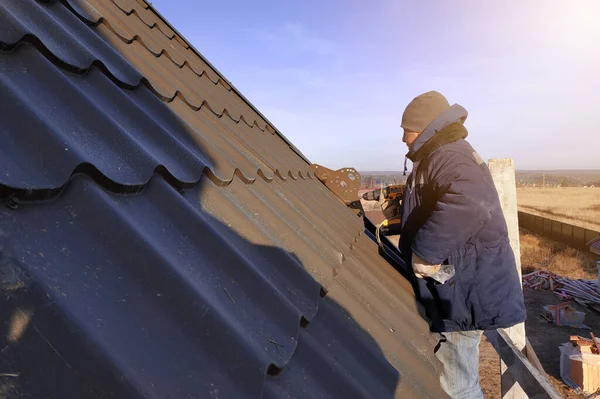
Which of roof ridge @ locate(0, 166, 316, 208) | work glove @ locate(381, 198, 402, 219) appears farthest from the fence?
roof ridge @ locate(0, 166, 316, 208)

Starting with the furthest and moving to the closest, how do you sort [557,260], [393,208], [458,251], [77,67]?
1. [557,260]
2. [393,208]
3. [458,251]
4. [77,67]

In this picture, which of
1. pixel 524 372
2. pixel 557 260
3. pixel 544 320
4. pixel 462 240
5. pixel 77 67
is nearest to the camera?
pixel 77 67

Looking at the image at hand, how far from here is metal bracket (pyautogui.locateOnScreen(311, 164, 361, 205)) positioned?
13.9ft

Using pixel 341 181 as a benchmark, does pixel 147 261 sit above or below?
below

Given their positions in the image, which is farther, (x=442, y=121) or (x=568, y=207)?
(x=568, y=207)

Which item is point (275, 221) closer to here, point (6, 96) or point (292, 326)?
point (292, 326)

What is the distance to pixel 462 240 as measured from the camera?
2422 millimetres

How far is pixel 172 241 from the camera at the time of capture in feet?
3.73

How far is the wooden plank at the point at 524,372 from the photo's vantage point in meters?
A: 2.70

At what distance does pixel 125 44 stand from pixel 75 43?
2.62ft

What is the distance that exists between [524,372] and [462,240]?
1.38 m

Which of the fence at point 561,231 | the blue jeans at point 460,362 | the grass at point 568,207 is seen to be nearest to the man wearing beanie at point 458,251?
the blue jeans at point 460,362

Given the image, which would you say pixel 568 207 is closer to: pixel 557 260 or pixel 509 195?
pixel 557 260

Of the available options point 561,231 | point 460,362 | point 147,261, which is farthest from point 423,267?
point 561,231
